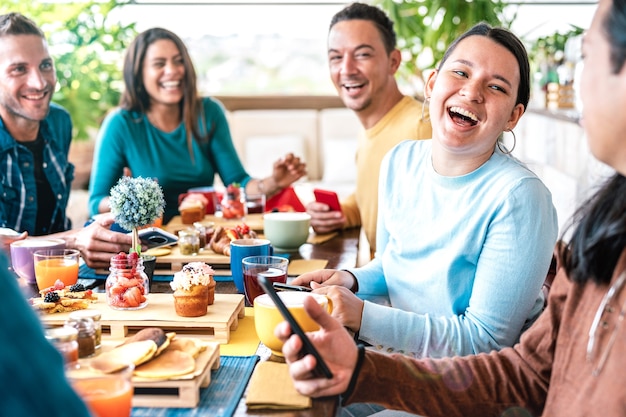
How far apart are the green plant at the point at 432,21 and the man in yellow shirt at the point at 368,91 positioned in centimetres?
248

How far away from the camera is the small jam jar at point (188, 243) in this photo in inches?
78.0

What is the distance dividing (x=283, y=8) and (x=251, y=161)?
1.39 m

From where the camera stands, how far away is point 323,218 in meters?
2.39

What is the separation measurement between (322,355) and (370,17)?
185cm

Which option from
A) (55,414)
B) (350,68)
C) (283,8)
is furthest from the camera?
(283,8)

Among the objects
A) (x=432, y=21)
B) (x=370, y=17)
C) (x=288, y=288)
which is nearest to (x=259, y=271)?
(x=288, y=288)

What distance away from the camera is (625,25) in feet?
3.03

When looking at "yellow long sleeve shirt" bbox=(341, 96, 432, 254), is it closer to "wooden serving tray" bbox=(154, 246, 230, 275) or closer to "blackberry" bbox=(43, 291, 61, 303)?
"wooden serving tray" bbox=(154, 246, 230, 275)

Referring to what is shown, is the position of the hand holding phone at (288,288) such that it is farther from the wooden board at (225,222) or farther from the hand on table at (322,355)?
→ the wooden board at (225,222)

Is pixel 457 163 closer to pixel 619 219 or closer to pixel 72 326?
pixel 619 219

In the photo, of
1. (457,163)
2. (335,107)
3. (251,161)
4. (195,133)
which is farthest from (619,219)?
(335,107)

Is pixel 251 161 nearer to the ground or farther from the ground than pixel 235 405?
nearer to the ground

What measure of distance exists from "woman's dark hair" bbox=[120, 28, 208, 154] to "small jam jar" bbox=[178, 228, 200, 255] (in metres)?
1.22

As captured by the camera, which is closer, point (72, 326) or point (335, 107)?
point (72, 326)
